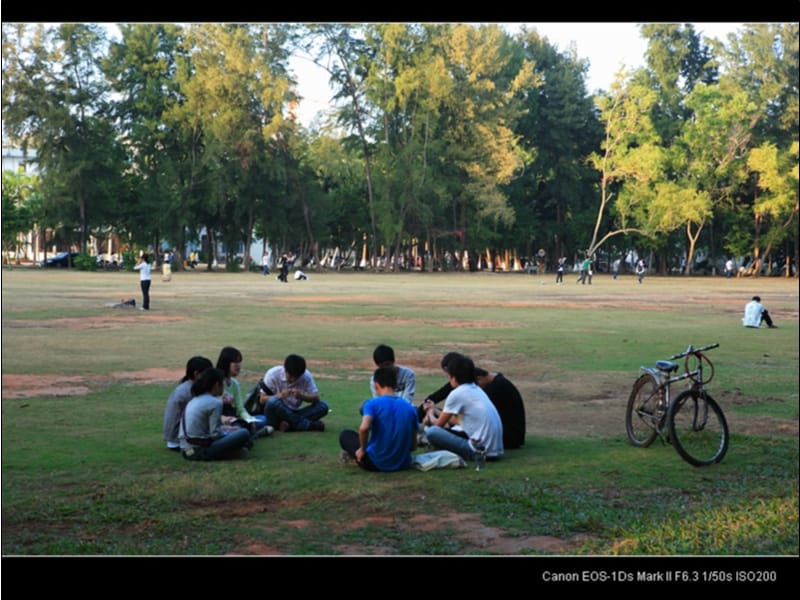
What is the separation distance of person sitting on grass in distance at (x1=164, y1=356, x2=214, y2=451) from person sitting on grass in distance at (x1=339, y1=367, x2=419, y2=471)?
55.6 inches

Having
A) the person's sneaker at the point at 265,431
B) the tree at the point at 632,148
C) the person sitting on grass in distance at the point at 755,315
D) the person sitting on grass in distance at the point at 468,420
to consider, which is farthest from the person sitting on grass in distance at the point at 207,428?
the tree at the point at 632,148

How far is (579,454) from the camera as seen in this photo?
8070 mm

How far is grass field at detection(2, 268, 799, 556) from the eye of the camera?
5.67 metres

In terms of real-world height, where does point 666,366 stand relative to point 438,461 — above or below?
above

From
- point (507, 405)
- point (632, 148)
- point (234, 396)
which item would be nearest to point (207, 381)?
point (234, 396)

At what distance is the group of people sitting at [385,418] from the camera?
7.21 metres

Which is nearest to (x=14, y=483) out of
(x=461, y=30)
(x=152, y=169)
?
(x=152, y=169)

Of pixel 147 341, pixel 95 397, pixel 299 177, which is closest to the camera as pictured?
pixel 95 397

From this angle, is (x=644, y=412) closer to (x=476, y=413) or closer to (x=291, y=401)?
(x=476, y=413)

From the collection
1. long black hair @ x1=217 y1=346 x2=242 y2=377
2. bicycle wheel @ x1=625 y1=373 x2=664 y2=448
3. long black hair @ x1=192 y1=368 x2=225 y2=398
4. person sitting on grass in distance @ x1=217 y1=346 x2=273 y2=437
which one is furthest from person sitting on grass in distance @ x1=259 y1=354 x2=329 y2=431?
bicycle wheel @ x1=625 y1=373 x2=664 y2=448

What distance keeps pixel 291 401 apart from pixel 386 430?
6.45 feet

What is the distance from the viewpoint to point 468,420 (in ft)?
25.0
